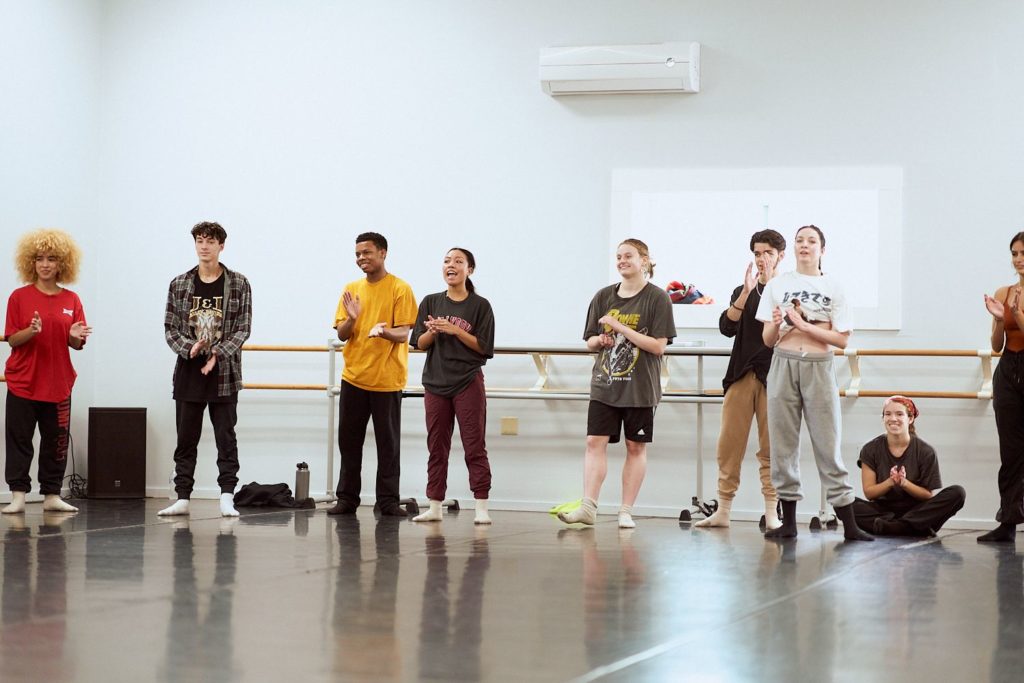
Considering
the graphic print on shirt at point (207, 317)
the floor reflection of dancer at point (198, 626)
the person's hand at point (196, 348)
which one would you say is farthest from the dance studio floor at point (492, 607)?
the graphic print on shirt at point (207, 317)

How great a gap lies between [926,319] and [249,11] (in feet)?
14.0

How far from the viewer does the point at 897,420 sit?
5.25 metres

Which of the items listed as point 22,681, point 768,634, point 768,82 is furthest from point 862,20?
point 22,681

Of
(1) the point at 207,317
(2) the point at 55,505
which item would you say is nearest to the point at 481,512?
(1) the point at 207,317

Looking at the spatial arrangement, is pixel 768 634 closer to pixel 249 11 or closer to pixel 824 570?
pixel 824 570

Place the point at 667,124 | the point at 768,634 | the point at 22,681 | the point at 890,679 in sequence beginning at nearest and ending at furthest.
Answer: the point at 22,681 → the point at 890,679 → the point at 768,634 → the point at 667,124

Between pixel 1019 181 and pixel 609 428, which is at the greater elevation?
pixel 1019 181

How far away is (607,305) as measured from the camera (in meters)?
5.26

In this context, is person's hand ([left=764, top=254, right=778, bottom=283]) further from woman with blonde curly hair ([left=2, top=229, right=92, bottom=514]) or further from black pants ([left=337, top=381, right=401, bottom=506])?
woman with blonde curly hair ([left=2, top=229, right=92, bottom=514])

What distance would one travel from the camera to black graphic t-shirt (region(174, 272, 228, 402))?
5402 millimetres

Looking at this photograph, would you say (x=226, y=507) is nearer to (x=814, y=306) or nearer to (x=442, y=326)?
(x=442, y=326)

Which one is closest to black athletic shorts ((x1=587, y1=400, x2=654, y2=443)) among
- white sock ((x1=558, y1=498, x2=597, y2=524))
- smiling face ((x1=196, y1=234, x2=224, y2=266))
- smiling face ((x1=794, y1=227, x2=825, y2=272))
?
white sock ((x1=558, y1=498, x2=597, y2=524))

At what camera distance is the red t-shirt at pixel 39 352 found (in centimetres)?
554

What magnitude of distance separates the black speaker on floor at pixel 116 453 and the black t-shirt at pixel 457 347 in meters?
2.13
